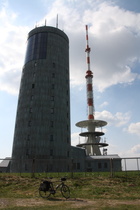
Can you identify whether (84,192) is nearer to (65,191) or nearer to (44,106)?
(65,191)

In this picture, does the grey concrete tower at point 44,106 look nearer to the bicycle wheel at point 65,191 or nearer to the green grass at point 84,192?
the green grass at point 84,192

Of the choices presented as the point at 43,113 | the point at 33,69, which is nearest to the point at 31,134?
the point at 43,113

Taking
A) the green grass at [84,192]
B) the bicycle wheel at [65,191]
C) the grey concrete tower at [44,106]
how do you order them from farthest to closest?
the grey concrete tower at [44,106]
the bicycle wheel at [65,191]
the green grass at [84,192]

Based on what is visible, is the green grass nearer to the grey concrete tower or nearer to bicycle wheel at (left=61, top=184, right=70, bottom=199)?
bicycle wheel at (left=61, top=184, right=70, bottom=199)

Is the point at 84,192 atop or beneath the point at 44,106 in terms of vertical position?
beneath

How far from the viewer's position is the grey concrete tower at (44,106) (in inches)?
Answer: 2242

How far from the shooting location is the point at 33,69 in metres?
67.0

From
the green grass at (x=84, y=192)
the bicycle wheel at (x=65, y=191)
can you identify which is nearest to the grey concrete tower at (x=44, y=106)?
the green grass at (x=84, y=192)

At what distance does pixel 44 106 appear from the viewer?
61.7 metres

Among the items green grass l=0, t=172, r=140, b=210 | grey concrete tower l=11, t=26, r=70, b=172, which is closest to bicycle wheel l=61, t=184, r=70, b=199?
green grass l=0, t=172, r=140, b=210

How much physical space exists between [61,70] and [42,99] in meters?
13.8

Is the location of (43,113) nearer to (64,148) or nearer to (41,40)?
(64,148)

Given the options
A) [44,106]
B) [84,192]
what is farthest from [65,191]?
[44,106]

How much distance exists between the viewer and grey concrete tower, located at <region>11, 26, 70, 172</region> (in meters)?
56.9
